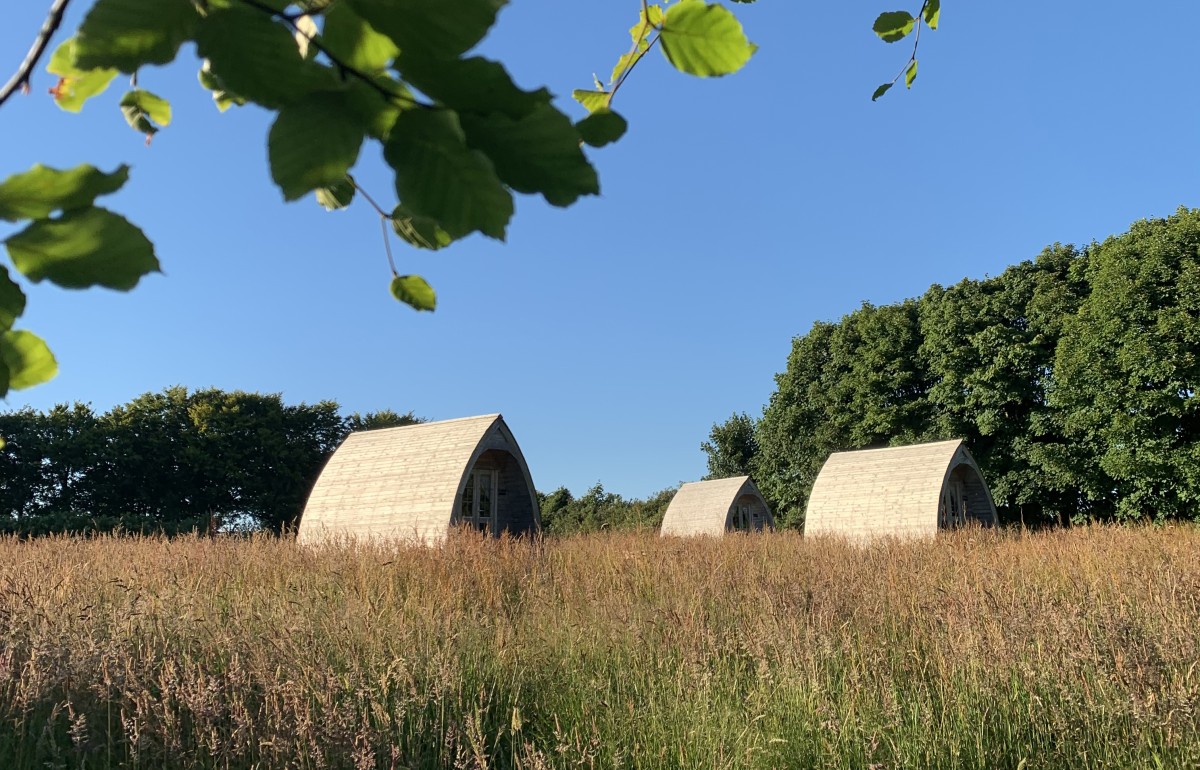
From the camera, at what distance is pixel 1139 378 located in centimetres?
1825

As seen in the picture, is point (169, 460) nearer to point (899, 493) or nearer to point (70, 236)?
point (899, 493)

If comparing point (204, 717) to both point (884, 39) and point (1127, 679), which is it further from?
point (1127, 679)

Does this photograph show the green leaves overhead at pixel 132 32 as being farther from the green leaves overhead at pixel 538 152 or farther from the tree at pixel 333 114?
the green leaves overhead at pixel 538 152

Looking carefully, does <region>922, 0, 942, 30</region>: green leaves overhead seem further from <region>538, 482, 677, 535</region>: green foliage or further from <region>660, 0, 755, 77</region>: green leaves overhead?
<region>538, 482, 677, 535</region>: green foliage

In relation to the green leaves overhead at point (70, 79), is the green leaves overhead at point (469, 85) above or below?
below

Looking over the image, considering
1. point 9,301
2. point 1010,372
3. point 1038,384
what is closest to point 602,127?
point 9,301

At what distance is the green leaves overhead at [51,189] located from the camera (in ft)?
1.49

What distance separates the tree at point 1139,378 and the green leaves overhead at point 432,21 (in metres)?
21.6

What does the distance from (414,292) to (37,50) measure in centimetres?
35

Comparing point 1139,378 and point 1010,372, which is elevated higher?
point 1010,372

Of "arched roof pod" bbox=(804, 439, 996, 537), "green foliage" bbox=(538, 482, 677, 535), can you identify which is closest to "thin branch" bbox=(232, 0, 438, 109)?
"arched roof pod" bbox=(804, 439, 996, 537)

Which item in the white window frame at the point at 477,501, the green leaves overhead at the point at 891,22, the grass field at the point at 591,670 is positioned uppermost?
the green leaves overhead at the point at 891,22

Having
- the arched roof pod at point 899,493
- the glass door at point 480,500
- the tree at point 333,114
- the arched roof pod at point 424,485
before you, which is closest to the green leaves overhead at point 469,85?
the tree at point 333,114

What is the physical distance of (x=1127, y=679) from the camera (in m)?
3.53
